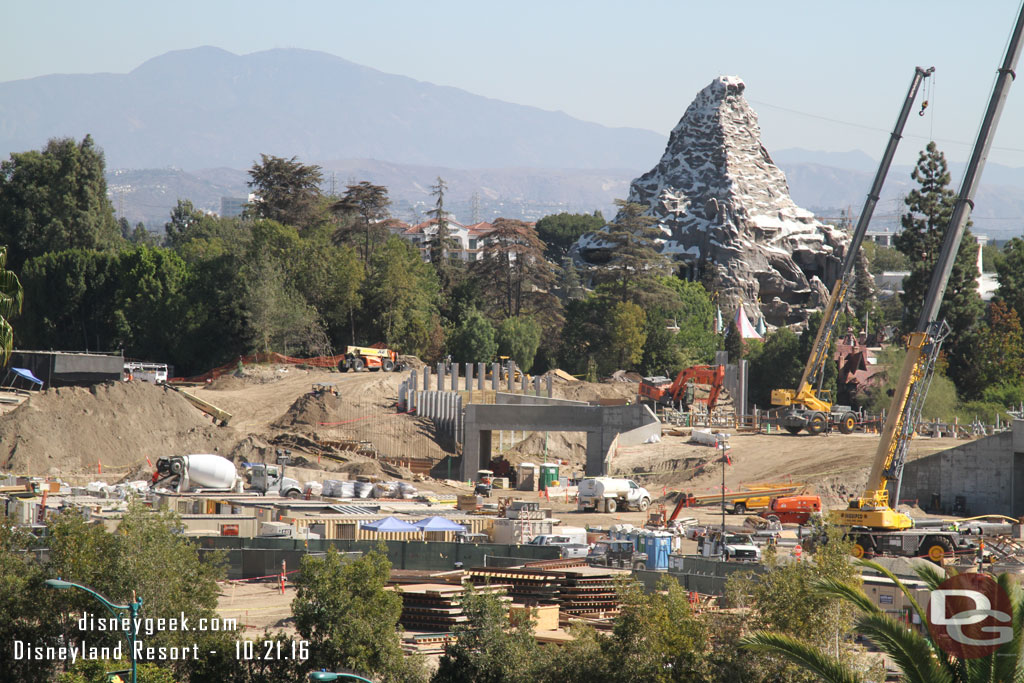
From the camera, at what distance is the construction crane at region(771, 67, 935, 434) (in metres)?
68.0

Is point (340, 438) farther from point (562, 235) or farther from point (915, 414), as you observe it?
point (562, 235)

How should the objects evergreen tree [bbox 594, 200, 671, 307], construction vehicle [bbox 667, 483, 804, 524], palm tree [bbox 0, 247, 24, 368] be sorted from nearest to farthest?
1. palm tree [bbox 0, 247, 24, 368]
2. construction vehicle [bbox 667, 483, 804, 524]
3. evergreen tree [bbox 594, 200, 671, 307]

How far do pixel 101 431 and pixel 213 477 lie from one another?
41.4 ft

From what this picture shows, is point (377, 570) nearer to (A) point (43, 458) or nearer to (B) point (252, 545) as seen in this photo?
(B) point (252, 545)

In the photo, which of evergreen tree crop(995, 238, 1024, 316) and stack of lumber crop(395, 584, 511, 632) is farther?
evergreen tree crop(995, 238, 1024, 316)

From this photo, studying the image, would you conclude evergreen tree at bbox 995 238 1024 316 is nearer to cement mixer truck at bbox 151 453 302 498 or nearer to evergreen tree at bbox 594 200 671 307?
evergreen tree at bbox 594 200 671 307

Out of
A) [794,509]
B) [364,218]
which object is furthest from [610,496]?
[364,218]

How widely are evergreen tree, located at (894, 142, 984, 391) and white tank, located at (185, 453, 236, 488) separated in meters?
48.3

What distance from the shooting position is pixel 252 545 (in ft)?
136

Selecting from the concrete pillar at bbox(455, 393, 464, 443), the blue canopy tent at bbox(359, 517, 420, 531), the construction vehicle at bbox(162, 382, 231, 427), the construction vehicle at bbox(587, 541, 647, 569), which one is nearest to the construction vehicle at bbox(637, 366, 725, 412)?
the concrete pillar at bbox(455, 393, 464, 443)

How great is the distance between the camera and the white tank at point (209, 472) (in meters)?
56.4

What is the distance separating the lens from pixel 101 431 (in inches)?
2625

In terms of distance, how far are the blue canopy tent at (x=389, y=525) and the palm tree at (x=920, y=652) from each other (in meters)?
26.4

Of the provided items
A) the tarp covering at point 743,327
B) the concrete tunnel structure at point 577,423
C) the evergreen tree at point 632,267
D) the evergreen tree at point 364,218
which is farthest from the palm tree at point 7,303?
the tarp covering at point 743,327
